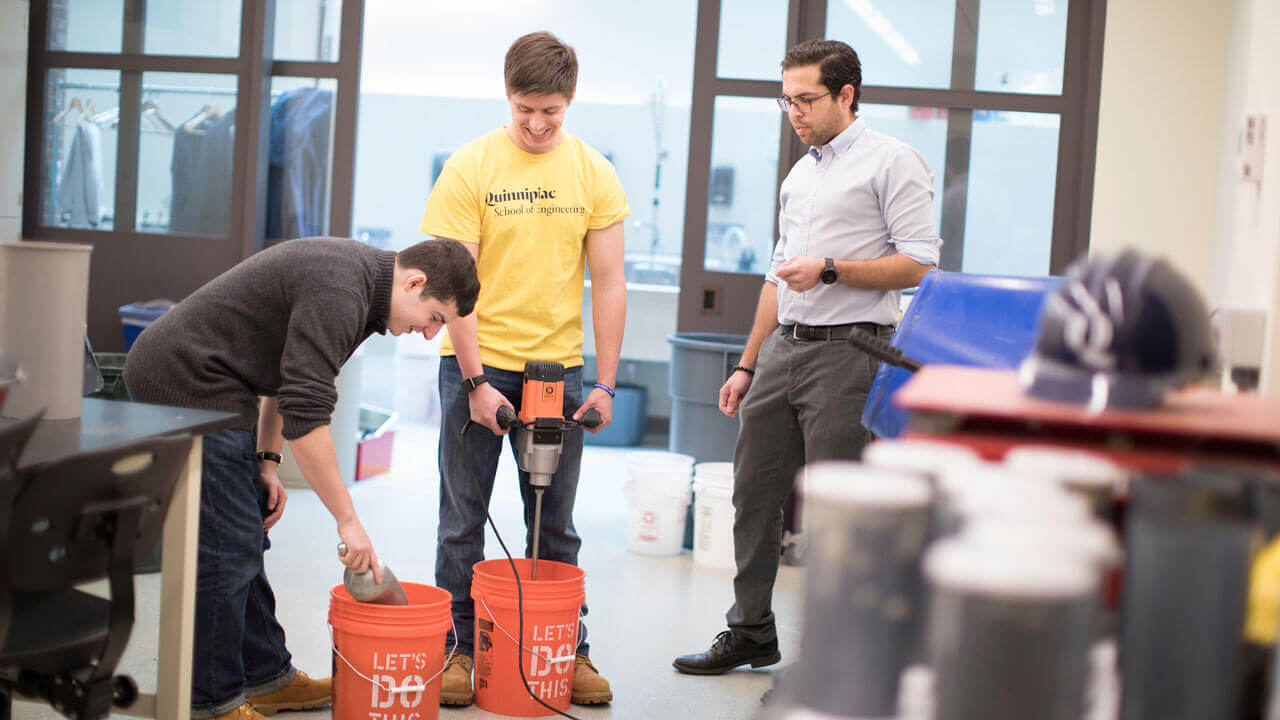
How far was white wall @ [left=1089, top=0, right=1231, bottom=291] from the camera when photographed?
3730mm

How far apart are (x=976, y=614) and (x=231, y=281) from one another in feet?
5.64

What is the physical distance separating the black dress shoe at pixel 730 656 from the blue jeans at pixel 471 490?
13.0 inches

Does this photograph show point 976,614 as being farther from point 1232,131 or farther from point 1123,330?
point 1232,131

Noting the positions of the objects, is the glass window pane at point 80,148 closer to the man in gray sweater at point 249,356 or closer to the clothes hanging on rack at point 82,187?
the clothes hanging on rack at point 82,187

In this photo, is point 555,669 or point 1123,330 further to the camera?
point 555,669

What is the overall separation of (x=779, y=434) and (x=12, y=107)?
395 centimetres

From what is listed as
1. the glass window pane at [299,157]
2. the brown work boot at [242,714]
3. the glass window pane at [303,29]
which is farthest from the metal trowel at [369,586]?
the glass window pane at [303,29]

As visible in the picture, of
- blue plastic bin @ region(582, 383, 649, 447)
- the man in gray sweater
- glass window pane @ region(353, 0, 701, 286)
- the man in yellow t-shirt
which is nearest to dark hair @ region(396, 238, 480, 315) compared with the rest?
the man in gray sweater

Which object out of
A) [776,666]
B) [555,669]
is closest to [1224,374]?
[776,666]

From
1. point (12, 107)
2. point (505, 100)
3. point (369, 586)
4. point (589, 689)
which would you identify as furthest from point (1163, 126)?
point (12, 107)

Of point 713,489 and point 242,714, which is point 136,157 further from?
point 242,714

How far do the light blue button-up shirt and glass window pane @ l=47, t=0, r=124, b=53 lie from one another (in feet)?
11.9

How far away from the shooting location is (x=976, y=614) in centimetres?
65

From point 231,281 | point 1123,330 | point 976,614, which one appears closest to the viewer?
point 976,614
